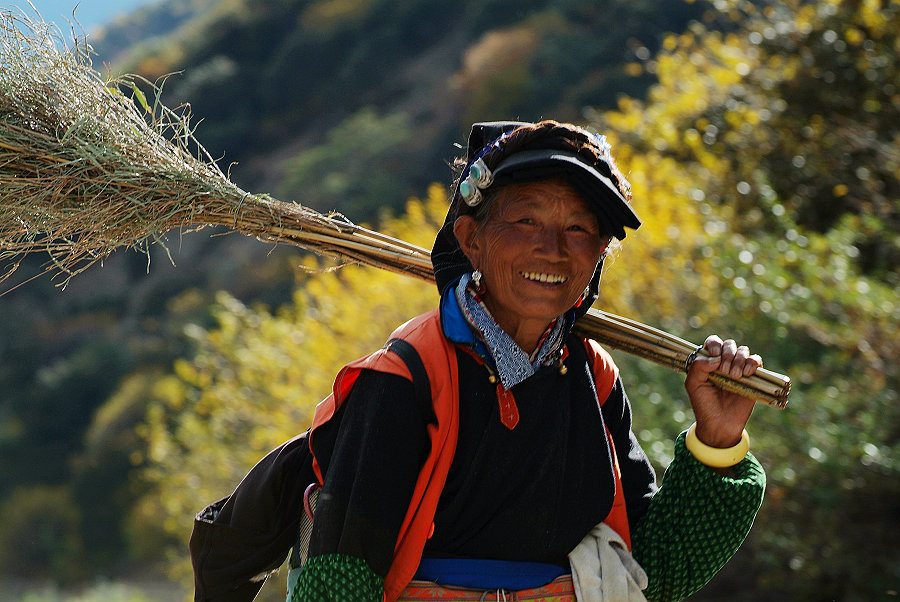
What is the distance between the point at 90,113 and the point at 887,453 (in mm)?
3186

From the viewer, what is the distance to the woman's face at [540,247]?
205 cm

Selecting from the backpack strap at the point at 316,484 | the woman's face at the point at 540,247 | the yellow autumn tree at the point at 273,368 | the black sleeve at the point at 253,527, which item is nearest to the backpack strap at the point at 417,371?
the backpack strap at the point at 316,484

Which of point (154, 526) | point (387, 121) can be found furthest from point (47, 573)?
point (387, 121)

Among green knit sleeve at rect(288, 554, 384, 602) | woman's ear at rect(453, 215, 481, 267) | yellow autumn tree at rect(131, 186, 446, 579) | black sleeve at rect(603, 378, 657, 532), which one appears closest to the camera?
green knit sleeve at rect(288, 554, 384, 602)

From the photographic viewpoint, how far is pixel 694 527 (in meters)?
2.24

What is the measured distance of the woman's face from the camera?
80.9 inches

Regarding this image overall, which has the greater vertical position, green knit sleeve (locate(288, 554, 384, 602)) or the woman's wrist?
the woman's wrist

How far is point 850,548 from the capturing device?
14.3 ft

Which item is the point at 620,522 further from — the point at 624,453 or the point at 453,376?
the point at 453,376

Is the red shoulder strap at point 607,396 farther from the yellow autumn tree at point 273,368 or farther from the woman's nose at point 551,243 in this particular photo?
the yellow autumn tree at point 273,368

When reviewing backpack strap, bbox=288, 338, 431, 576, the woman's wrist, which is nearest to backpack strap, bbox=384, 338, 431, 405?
backpack strap, bbox=288, 338, 431, 576

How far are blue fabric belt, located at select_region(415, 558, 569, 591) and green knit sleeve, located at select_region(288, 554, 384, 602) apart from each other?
0.15 meters

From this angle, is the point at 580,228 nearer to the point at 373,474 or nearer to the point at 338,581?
the point at 373,474

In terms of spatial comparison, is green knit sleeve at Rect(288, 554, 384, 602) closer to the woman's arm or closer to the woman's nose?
the woman's arm
